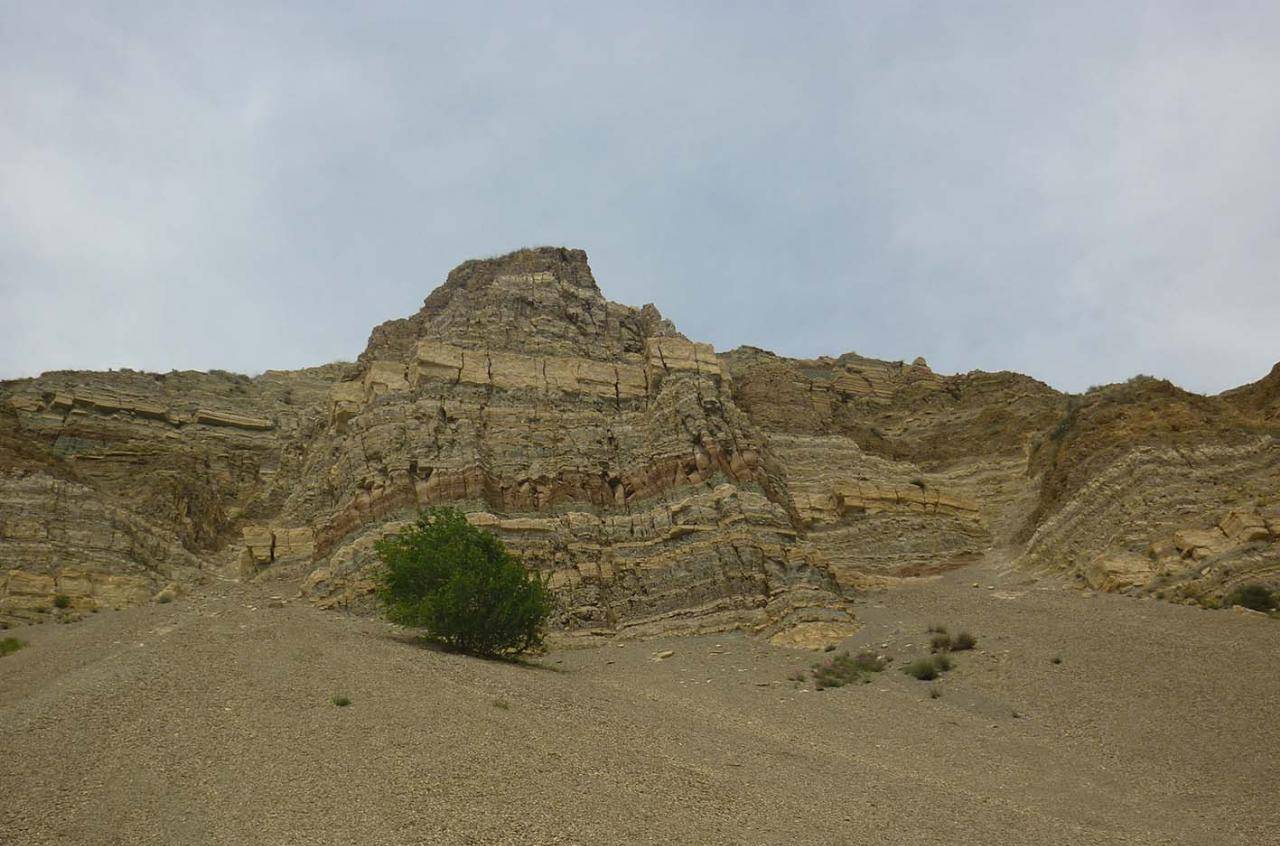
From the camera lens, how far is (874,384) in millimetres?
65125

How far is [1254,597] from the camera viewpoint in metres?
23.5

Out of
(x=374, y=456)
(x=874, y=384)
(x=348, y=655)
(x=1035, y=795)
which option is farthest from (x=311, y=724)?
(x=874, y=384)

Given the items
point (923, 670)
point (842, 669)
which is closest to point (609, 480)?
point (842, 669)

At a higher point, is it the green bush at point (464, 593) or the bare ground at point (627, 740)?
the green bush at point (464, 593)

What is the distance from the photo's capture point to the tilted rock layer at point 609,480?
30812 millimetres

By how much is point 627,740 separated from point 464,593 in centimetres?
931

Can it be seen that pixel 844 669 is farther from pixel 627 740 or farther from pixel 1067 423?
pixel 1067 423

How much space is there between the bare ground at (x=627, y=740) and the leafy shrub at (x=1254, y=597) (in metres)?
0.95

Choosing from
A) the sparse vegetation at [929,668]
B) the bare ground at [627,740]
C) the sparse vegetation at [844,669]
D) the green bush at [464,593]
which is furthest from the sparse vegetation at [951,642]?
the green bush at [464,593]

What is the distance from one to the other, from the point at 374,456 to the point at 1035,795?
1075 inches

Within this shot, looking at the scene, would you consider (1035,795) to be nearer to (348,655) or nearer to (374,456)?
(348,655)

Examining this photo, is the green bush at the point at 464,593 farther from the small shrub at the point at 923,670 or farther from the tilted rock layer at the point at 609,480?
the small shrub at the point at 923,670

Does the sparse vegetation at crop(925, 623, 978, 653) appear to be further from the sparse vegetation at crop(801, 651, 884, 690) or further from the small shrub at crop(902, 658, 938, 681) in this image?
the sparse vegetation at crop(801, 651, 884, 690)

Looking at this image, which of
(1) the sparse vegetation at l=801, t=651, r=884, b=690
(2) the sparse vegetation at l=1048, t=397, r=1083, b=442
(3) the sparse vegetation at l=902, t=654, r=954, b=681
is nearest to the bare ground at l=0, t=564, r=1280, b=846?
(3) the sparse vegetation at l=902, t=654, r=954, b=681
